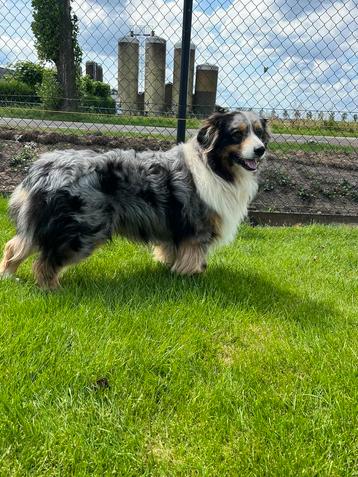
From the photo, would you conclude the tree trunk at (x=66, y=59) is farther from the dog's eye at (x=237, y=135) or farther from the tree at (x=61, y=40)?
the dog's eye at (x=237, y=135)

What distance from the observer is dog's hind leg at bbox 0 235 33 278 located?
11.9ft

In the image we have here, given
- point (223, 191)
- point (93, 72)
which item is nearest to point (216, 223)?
point (223, 191)

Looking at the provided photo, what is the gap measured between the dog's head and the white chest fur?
8 centimetres

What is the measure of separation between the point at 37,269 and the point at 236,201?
189cm

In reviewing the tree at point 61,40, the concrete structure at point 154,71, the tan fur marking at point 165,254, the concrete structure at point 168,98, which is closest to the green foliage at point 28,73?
the tree at point 61,40

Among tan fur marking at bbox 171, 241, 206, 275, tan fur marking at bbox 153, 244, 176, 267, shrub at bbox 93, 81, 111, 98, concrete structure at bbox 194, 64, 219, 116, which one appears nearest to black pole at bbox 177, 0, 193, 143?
concrete structure at bbox 194, 64, 219, 116

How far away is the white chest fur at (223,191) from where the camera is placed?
4.02m

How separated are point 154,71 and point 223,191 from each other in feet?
16.1

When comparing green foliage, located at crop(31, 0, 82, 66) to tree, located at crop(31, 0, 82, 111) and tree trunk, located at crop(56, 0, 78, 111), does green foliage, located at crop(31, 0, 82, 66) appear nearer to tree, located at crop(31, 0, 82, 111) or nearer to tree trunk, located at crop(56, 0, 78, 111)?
tree, located at crop(31, 0, 82, 111)

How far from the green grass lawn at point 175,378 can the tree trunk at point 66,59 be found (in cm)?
944

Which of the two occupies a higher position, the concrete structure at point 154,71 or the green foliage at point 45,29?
the green foliage at point 45,29

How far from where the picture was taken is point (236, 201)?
13.9ft

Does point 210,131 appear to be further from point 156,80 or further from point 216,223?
point 156,80

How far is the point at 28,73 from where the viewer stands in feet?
67.5
